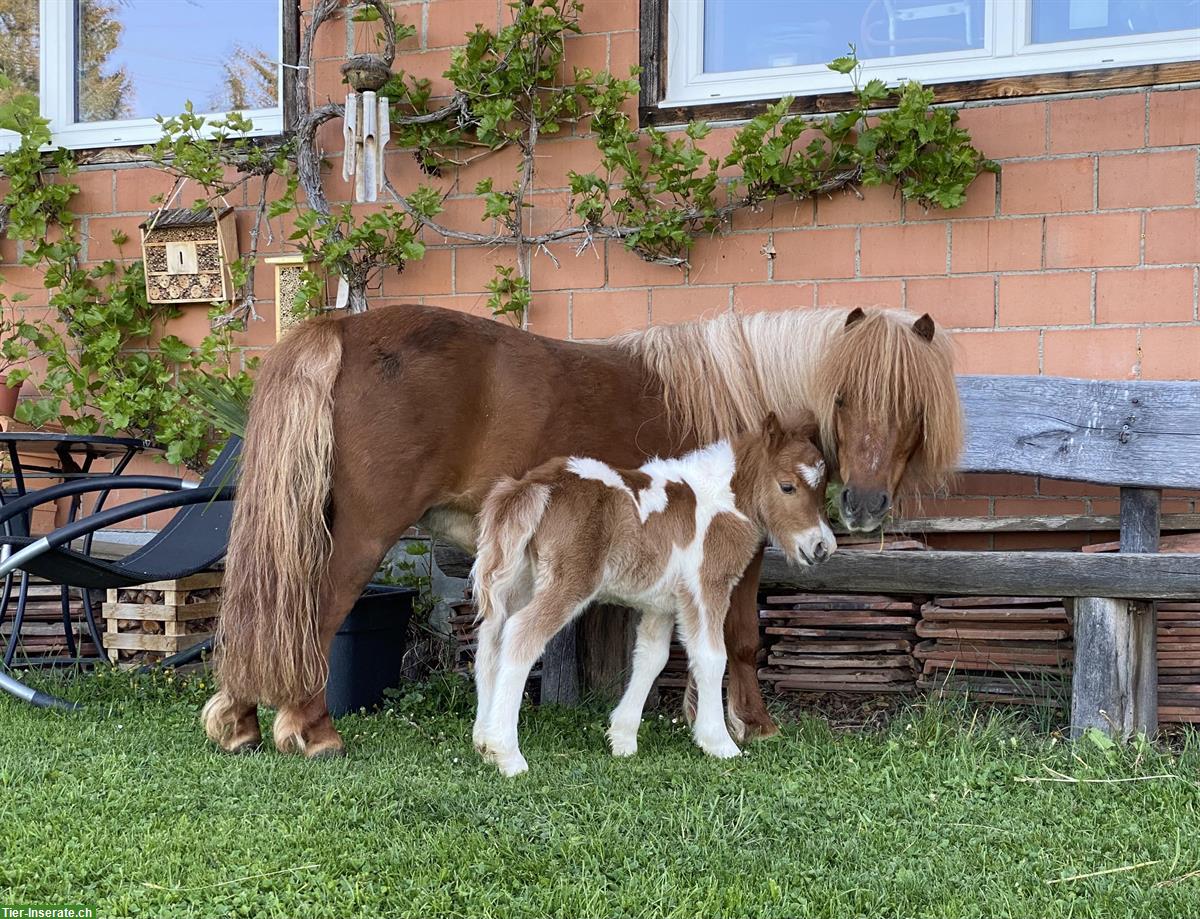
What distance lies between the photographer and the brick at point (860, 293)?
4926mm

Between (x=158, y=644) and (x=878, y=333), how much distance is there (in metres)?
3.20

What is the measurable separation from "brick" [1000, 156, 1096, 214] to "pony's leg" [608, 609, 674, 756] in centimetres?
232

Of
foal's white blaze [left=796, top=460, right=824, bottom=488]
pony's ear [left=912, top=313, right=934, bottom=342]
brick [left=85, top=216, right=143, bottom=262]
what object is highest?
brick [left=85, top=216, right=143, bottom=262]

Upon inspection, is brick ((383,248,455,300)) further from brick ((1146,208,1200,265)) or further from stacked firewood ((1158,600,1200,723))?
stacked firewood ((1158,600,1200,723))

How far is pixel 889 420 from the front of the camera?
3611 millimetres

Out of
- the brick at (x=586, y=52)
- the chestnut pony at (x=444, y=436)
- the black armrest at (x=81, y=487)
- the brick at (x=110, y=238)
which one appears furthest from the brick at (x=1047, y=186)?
the brick at (x=110, y=238)

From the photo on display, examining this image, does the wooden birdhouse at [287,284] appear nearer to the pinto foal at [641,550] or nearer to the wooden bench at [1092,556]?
the pinto foal at [641,550]

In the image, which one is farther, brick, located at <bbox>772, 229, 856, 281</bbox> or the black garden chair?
brick, located at <bbox>772, 229, 856, 281</bbox>

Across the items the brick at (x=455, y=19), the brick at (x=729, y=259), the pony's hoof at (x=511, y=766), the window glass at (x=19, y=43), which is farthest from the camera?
the window glass at (x=19, y=43)

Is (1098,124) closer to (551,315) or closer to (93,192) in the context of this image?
(551,315)

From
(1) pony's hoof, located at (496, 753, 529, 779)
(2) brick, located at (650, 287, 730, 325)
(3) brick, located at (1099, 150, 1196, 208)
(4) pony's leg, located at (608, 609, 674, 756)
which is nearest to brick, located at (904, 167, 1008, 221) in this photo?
(3) brick, located at (1099, 150, 1196, 208)

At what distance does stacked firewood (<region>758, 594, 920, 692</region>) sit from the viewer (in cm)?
462

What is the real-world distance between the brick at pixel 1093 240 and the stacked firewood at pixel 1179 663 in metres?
1.34

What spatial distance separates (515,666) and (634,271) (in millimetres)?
2390
